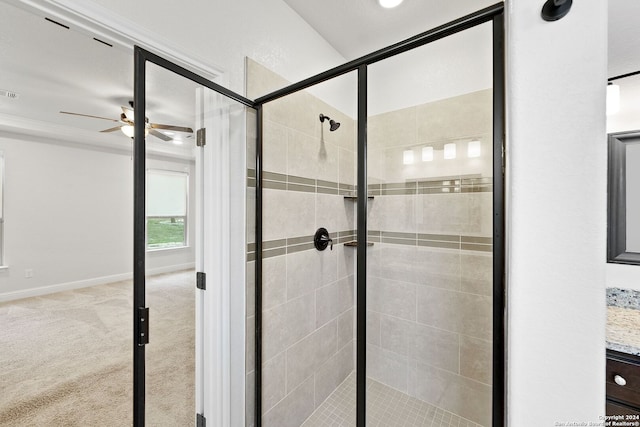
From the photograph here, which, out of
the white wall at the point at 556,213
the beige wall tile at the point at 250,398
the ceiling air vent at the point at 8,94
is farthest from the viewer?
the ceiling air vent at the point at 8,94

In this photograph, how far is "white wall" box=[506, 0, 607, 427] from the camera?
0.56 metres

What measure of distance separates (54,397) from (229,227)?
2162 millimetres

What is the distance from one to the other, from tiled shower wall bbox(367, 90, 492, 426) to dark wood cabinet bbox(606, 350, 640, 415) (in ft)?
1.91

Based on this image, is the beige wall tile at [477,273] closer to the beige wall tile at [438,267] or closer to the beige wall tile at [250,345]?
the beige wall tile at [438,267]

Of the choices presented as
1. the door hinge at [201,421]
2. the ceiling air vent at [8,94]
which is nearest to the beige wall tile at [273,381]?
the door hinge at [201,421]

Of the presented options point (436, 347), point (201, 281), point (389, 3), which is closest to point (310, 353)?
point (436, 347)

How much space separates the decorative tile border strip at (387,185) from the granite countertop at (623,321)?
0.81 meters

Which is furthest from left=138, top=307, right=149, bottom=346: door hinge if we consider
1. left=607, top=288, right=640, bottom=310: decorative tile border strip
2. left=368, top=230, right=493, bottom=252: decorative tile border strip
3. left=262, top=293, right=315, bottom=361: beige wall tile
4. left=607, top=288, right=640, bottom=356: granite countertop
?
left=607, top=288, right=640, bottom=310: decorative tile border strip

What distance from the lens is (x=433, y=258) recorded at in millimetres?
1823

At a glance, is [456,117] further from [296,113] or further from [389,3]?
[296,113]

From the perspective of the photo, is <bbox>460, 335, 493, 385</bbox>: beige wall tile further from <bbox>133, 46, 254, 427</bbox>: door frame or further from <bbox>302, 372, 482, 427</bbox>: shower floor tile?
<bbox>133, 46, 254, 427</bbox>: door frame

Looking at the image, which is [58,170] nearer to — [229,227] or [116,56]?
[116,56]

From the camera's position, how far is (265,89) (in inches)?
60.4

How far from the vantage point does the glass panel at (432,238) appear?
5.43 ft
